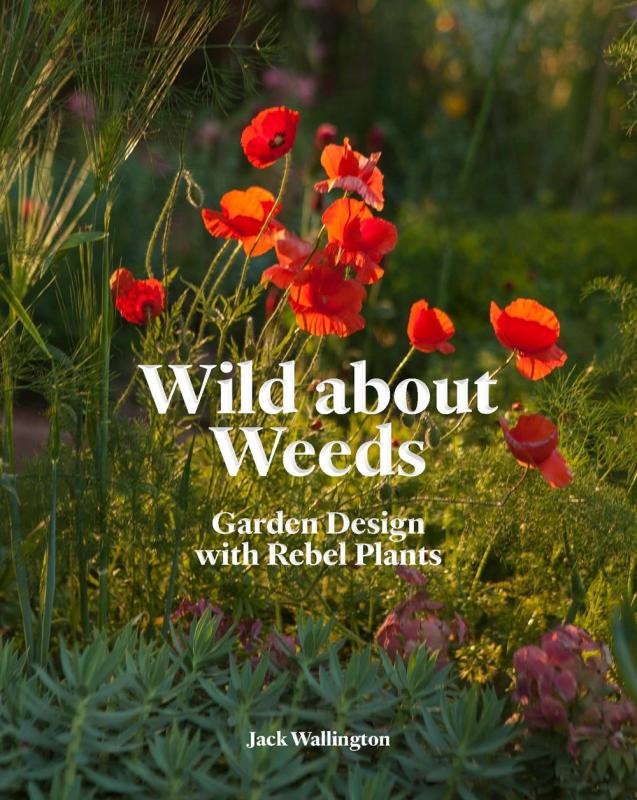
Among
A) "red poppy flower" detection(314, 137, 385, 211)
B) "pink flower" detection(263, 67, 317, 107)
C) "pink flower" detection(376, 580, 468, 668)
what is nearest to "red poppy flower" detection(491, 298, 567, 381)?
"red poppy flower" detection(314, 137, 385, 211)

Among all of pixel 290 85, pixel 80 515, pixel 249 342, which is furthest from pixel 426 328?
pixel 290 85

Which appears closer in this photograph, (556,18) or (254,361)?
(254,361)

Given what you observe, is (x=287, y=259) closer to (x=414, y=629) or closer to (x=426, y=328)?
(x=426, y=328)

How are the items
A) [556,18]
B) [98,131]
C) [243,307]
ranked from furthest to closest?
[556,18]
[243,307]
[98,131]

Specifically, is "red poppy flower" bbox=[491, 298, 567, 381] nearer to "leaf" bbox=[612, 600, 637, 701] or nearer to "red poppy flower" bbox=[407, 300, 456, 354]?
"red poppy flower" bbox=[407, 300, 456, 354]

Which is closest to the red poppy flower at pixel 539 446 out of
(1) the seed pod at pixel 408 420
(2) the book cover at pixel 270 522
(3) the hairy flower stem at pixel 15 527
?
(2) the book cover at pixel 270 522

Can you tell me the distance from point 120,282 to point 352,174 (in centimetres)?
39

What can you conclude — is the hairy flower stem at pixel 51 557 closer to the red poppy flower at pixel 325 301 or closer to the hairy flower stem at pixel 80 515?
the hairy flower stem at pixel 80 515

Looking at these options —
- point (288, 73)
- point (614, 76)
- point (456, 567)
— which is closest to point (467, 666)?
point (456, 567)

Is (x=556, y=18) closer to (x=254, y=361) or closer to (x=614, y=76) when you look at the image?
(x=614, y=76)

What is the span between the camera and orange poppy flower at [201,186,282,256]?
6.11 ft

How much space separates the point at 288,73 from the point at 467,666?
209 inches

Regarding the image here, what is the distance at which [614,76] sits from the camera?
706cm

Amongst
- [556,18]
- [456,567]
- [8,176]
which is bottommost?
[456,567]
